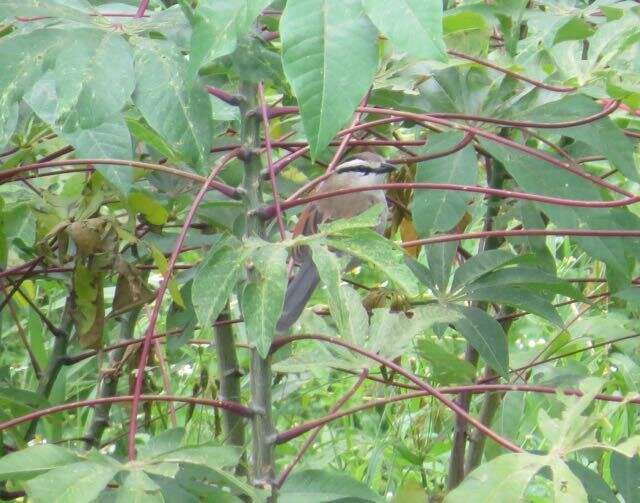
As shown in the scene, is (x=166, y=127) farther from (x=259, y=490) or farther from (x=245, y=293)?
(x=259, y=490)

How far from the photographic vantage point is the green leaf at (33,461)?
139cm

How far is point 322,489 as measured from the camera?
1.77 m

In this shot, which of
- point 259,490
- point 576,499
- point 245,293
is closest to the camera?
point 576,499

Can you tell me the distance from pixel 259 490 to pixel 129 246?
801 mm

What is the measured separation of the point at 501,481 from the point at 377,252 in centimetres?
34

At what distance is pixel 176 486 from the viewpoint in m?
1.51

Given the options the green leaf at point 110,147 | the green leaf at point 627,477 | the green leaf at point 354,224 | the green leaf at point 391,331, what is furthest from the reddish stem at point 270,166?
the green leaf at point 627,477

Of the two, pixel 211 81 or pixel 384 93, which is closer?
pixel 211 81

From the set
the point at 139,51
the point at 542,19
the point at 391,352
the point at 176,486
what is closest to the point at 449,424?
the point at 391,352

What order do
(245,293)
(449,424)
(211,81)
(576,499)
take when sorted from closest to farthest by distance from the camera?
(576,499), (245,293), (211,81), (449,424)

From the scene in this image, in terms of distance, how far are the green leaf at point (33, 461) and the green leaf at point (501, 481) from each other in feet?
1.67

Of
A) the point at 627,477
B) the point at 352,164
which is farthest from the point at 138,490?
the point at 352,164

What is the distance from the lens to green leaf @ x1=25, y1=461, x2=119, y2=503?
4.33 ft

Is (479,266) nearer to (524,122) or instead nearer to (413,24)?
(524,122)
